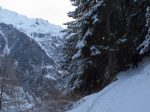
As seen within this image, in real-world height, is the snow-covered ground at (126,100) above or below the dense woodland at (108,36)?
below

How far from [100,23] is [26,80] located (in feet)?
382

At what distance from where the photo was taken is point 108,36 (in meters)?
20.0

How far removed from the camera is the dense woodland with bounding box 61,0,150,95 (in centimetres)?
1897

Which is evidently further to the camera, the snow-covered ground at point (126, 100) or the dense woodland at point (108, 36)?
the dense woodland at point (108, 36)

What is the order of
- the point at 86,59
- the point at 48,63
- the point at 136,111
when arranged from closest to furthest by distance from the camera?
the point at 136,111 → the point at 86,59 → the point at 48,63

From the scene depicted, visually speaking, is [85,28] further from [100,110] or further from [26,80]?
[26,80]

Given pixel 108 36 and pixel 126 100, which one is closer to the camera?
pixel 126 100

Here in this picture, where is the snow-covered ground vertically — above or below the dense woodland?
below

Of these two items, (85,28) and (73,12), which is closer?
(85,28)

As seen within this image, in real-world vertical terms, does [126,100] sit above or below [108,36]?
below

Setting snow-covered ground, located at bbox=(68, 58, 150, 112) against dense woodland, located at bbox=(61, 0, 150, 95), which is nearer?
snow-covered ground, located at bbox=(68, 58, 150, 112)

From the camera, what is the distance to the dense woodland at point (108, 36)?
18969 millimetres

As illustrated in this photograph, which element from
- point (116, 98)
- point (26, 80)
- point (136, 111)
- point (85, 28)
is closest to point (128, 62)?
point (85, 28)

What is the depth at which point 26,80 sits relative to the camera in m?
135
